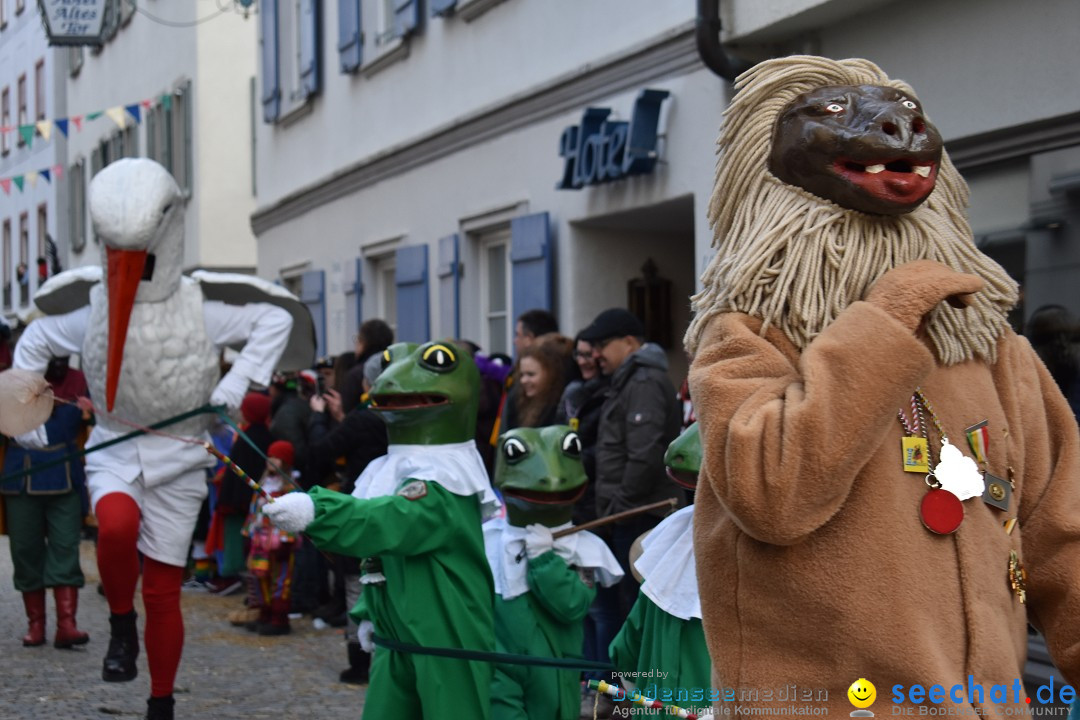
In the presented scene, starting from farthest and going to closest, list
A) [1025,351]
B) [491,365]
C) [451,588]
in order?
[491,365] < [451,588] < [1025,351]

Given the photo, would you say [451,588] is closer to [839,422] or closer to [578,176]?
[839,422]

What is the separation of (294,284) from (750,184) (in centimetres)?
1503

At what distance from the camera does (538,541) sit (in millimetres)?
5023

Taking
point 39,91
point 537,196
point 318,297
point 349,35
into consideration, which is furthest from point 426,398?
point 39,91

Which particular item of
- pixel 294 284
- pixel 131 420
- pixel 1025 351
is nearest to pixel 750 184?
pixel 1025 351

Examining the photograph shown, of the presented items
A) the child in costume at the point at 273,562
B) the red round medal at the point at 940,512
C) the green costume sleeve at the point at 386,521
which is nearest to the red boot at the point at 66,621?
the child in costume at the point at 273,562

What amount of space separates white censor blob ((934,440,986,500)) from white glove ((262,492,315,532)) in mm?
2070

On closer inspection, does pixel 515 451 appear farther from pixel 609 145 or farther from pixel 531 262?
pixel 531 262

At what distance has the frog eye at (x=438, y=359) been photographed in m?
4.97

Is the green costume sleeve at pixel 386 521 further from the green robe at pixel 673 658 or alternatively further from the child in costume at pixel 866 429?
the child in costume at pixel 866 429

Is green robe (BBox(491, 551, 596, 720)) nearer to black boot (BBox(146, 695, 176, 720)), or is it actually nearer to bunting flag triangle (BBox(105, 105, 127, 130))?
black boot (BBox(146, 695, 176, 720))

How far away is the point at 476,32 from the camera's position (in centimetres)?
1180

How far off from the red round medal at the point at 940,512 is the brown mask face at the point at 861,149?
0.50 meters

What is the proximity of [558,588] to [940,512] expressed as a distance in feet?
8.31
